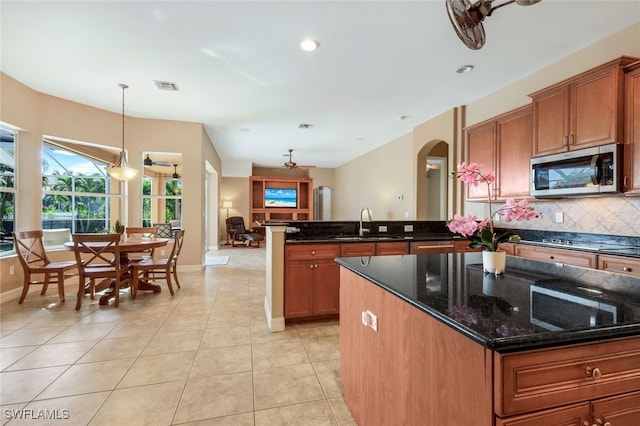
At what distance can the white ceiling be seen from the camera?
7.93 ft

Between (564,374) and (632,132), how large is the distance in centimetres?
270

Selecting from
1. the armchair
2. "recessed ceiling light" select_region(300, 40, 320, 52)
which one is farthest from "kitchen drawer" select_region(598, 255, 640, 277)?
the armchair

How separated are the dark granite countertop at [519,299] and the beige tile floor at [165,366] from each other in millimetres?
1059

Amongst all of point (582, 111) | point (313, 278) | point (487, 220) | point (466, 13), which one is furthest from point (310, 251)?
point (582, 111)

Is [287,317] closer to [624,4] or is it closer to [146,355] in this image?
[146,355]

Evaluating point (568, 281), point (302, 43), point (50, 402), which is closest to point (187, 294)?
point (50, 402)

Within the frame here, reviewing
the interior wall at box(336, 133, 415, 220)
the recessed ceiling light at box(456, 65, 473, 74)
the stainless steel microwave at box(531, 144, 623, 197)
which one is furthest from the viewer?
the interior wall at box(336, 133, 415, 220)

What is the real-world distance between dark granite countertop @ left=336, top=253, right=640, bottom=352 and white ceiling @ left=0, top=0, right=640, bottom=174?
85.5 inches

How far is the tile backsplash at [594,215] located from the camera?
2.63 metres

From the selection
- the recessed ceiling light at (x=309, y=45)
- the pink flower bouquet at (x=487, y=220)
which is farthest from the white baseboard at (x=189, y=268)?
the pink flower bouquet at (x=487, y=220)

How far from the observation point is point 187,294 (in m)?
4.15

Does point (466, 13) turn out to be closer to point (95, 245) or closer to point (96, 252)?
point (96, 252)

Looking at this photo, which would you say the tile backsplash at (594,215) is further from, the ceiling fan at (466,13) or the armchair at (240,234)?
the armchair at (240,234)

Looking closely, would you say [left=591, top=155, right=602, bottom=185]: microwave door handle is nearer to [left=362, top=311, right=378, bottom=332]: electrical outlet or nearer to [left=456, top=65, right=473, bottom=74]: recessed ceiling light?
[left=456, top=65, right=473, bottom=74]: recessed ceiling light
